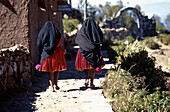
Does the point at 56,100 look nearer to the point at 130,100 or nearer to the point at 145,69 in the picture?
the point at 130,100

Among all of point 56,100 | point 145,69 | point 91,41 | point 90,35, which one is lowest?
point 56,100

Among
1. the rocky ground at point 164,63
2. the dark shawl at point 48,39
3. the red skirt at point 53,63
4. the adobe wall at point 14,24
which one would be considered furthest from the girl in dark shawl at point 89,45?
the rocky ground at point 164,63

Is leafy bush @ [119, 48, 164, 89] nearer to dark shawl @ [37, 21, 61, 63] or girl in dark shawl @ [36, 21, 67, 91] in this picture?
girl in dark shawl @ [36, 21, 67, 91]

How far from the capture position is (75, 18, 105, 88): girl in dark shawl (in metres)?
5.23

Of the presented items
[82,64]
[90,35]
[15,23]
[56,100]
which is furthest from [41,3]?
[56,100]

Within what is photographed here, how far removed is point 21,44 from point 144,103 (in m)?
3.76

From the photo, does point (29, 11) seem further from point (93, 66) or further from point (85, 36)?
point (93, 66)

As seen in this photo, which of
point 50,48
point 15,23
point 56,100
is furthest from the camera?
point 15,23

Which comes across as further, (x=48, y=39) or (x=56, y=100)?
(x=48, y=39)

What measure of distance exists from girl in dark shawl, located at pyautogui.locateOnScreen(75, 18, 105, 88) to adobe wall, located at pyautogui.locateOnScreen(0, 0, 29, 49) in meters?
1.75

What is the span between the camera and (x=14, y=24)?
6.27 metres

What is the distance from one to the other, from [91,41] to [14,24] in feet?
7.87

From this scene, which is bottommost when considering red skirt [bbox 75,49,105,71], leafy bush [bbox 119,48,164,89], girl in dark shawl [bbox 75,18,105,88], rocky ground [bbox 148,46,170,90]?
rocky ground [bbox 148,46,170,90]

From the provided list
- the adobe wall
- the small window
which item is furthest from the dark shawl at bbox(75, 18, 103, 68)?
the small window
